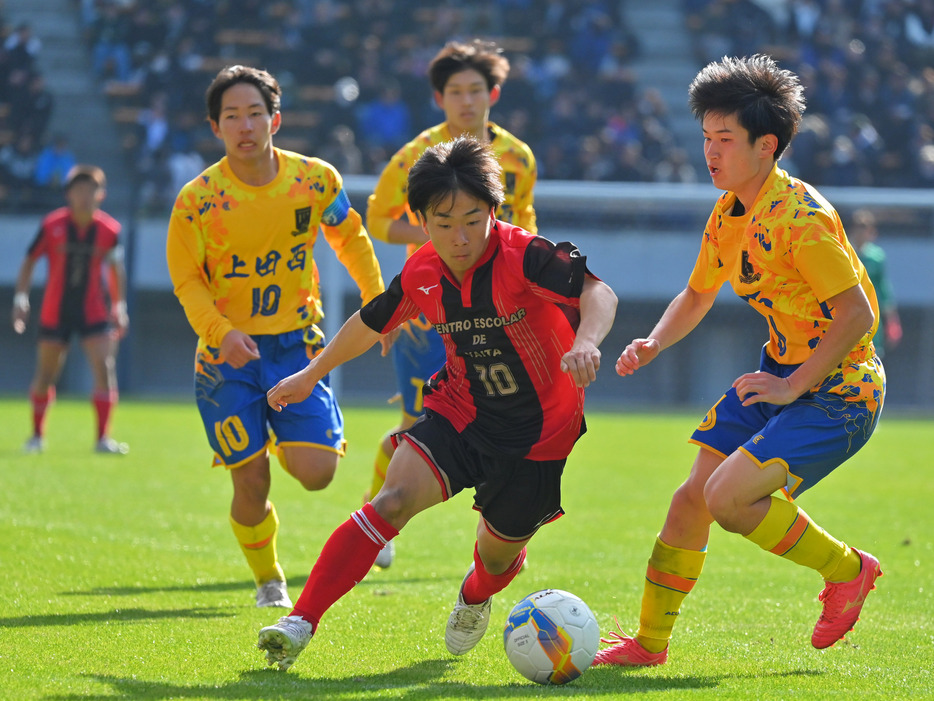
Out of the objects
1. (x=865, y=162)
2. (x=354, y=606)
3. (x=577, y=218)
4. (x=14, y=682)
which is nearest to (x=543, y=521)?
(x=354, y=606)

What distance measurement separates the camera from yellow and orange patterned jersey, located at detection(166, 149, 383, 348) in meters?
4.95

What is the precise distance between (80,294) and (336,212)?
6209 mm

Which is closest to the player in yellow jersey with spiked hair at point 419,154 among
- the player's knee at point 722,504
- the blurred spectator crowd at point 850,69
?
the player's knee at point 722,504

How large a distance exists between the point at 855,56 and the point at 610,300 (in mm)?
19608

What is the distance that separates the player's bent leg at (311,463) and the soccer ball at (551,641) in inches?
52.0

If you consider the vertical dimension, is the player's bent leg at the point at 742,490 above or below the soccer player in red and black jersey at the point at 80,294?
above

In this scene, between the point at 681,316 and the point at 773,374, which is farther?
the point at 681,316

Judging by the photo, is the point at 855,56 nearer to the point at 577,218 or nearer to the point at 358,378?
the point at 577,218

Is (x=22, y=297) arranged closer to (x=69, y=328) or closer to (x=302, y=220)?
(x=69, y=328)

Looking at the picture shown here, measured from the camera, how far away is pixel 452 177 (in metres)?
3.74

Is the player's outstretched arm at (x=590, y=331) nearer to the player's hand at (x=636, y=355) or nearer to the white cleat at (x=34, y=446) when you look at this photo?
the player's hand at (x=636, y=355)

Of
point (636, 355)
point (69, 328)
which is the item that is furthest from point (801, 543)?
point (69, 328)

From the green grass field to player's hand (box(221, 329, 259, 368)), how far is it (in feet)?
3.35

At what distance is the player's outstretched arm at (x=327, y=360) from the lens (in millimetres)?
3977
